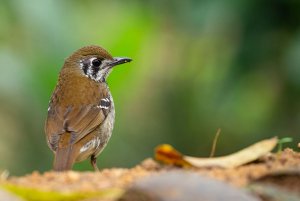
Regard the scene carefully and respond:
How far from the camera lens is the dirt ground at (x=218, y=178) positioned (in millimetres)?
4180

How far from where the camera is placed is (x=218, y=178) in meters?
4.40

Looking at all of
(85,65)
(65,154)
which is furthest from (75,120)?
(85,65)

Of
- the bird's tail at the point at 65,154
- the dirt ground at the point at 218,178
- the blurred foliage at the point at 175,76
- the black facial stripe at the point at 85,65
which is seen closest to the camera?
the dirt ground at the point at 218,178

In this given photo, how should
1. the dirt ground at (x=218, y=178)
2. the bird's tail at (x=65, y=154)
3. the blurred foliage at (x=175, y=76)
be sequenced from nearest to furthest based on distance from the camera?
the dirt ground at (x=218, y=178)
the bird's tail at (x=65, y=154)
the blurred foliage at (x=175, y=76)

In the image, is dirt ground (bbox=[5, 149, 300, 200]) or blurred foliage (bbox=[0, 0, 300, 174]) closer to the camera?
dirt ground (bbox=[5, 149, 300, 200])

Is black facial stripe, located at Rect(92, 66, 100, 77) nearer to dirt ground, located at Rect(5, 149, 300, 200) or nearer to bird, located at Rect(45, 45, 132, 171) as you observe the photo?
bird, located at Rect(45, 45, 132, 171)

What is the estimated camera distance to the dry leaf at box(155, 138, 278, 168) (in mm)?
4715

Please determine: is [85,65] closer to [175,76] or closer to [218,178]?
[218,178]

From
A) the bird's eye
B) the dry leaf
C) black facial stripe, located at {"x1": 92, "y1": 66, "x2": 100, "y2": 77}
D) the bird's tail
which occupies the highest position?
the bird's eye

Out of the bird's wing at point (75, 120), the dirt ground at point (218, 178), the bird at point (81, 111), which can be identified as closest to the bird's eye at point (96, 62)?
the bird at point (81, 111)

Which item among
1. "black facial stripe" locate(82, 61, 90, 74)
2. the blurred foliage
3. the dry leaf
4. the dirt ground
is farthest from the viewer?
the blurred foliage

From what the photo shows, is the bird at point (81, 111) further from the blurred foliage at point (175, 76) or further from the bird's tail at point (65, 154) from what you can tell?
the blurred foliage at point (175, 76)

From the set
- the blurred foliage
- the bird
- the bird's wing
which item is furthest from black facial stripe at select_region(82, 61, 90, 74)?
the blurred foliage

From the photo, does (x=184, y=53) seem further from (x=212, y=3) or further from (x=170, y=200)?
→ (x=170, y=200)
